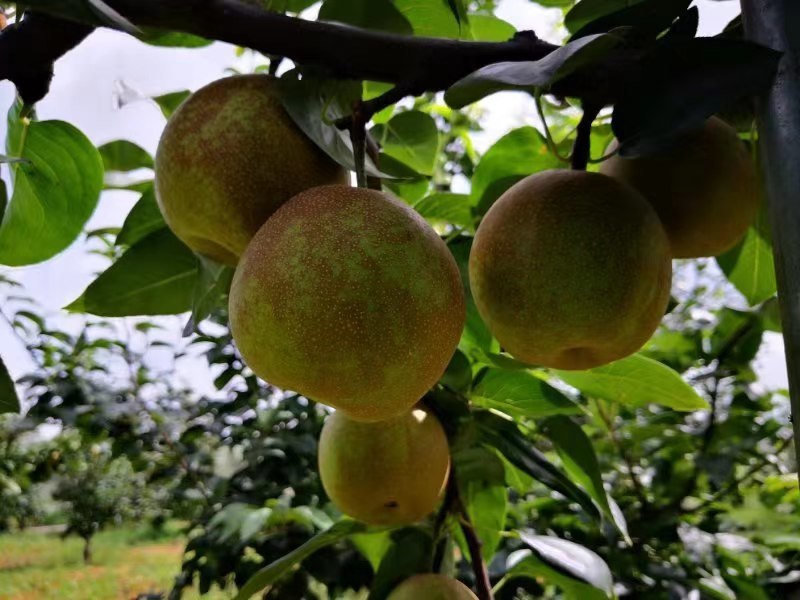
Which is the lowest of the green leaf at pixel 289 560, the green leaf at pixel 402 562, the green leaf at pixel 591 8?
the green leaf at pixel 402 562

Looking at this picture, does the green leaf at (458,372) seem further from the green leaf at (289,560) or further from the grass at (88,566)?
the grass at (88,566)

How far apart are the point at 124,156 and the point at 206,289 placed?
278 mm

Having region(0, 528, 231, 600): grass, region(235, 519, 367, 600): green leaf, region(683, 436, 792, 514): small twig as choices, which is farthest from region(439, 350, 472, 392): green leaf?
region(0, 528, 231, 600): grass

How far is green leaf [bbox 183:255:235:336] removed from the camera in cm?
56

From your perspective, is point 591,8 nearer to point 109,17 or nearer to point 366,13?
point 366,13

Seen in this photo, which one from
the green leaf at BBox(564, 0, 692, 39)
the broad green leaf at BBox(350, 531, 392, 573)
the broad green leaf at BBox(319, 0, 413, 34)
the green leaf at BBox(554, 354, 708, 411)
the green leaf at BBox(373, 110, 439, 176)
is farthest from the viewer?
the broad green leaf at BBox(350, 531, 392, 573)

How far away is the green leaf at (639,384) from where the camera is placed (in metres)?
0.66

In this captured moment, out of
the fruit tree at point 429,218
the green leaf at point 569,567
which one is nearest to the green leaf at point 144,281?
the fruit tree at point 429,218

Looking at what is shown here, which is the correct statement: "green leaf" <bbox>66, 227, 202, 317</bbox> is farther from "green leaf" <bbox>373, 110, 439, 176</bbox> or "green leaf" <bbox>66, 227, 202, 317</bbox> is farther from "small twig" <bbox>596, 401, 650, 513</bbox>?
"small twig" <bbox>596, 401, 650, 513</bbox>

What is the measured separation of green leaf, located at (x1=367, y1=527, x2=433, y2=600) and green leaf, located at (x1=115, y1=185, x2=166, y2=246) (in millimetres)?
435

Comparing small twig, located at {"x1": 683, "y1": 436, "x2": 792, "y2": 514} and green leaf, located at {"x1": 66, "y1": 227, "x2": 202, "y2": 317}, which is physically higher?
green leaf, located at {"x1": 66, "y1": 227, "x2": 202, "y2": 317}

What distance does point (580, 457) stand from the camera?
0.74m

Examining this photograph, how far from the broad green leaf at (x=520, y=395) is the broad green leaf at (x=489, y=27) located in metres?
0.38

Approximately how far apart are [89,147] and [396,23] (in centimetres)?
29
